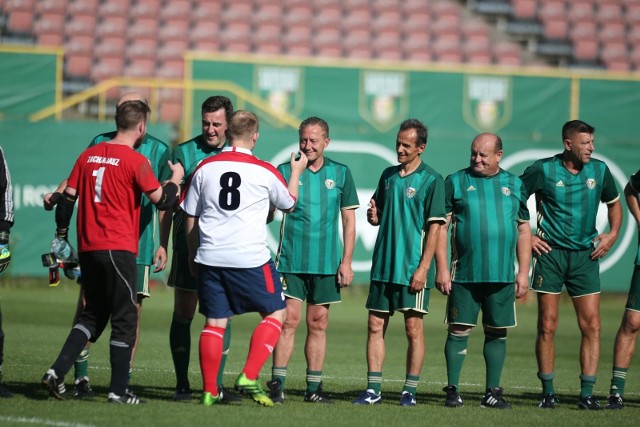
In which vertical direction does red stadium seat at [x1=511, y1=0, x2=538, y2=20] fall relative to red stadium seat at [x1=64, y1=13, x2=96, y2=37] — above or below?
above

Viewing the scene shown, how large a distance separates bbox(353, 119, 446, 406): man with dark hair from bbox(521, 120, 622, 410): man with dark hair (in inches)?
37.7

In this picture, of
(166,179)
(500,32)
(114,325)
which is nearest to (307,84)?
(500,32)

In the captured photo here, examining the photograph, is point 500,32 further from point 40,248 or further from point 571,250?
point 571,250

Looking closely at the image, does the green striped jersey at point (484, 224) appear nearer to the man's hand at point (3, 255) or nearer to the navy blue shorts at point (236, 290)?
the navy blue shorts at point (236, 290)

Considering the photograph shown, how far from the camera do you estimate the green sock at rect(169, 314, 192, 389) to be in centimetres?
784

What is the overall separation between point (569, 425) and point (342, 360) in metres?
4.10

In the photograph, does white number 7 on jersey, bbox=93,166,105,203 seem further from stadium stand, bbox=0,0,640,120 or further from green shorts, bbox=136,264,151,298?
stadium stand, bbox=0,0,640,120

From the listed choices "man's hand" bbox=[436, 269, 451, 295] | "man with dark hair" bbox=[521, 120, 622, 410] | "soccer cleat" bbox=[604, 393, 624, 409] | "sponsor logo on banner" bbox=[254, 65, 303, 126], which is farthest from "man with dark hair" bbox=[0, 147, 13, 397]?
"sponsor logo on banner" bbox=[254, 65, 303, 126]

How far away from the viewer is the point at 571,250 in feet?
27.8

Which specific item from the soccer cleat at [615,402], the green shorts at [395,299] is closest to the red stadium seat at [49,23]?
the green shorts at [395,299]

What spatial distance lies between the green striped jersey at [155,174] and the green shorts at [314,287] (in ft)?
3.62

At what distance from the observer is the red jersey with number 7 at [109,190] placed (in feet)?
23.3

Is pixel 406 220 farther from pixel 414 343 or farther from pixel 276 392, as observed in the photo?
pixel 276 392

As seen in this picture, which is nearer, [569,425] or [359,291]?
[569,425]
